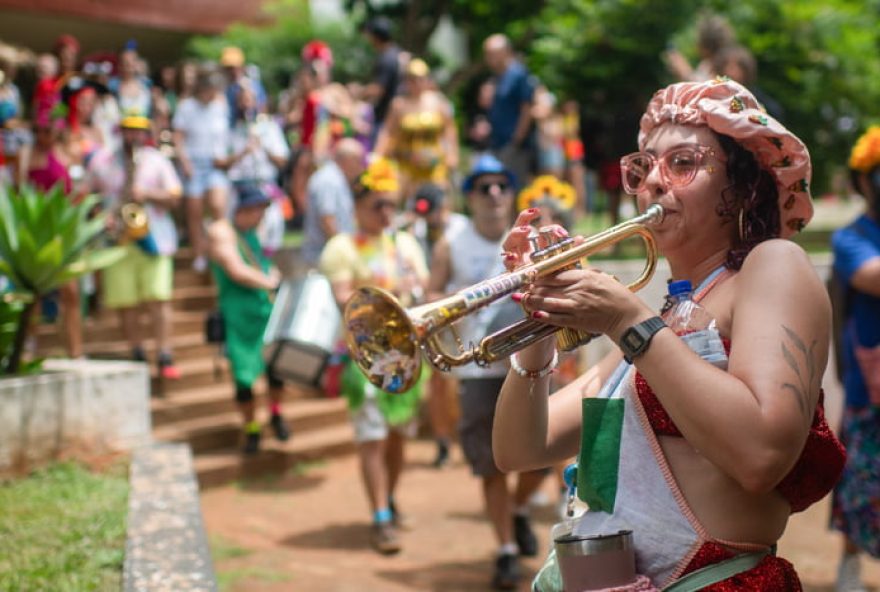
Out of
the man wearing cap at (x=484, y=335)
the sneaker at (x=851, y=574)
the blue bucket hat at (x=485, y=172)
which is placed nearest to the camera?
the sneaker at (x=851, y=574)

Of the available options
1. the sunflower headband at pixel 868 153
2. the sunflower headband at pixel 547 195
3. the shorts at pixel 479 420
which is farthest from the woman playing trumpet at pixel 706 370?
the sunflower headband at pixel 547 195

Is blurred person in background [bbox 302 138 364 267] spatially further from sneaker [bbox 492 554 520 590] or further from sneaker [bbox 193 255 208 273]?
sneaker [bbox 492 554 520 590]

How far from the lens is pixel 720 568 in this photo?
2105mm

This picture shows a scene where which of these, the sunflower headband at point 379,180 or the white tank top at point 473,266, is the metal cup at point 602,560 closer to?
the white tank top at point 473,266

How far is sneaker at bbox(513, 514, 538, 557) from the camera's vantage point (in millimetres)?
6250

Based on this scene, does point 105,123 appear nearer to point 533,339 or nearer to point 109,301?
point 109,301

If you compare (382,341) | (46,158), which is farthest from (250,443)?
(382,341)

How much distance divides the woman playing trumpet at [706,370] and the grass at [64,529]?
214 cm

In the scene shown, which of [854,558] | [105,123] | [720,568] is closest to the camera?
[720,568]

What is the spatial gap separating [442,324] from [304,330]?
503 cm

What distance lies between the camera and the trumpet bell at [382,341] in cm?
216

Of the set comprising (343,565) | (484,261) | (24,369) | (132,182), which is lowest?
(343,565)

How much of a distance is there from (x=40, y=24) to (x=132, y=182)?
9.13 meters

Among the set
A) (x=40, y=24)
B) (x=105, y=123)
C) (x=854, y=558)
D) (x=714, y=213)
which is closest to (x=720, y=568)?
(x=714, y=213)
